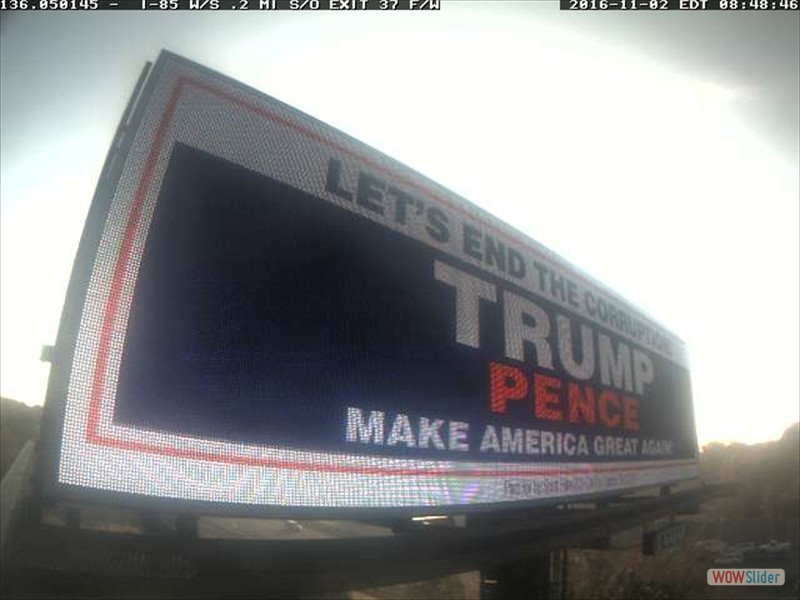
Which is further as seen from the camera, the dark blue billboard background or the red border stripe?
the dark blue billboard background

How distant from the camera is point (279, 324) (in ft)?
5.53

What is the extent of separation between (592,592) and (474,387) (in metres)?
11.3

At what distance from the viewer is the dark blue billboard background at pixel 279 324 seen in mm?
1404

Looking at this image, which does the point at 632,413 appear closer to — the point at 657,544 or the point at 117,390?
the point at 657,544

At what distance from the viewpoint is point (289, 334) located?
5.61 feet

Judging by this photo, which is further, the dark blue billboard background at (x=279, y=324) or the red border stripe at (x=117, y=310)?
the dark blue billboard background at (x=279, y=324)

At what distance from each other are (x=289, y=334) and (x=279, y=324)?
0.06 metres

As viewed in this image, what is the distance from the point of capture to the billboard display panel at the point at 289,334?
1.32 metres

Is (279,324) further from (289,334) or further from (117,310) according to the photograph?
(117,310)

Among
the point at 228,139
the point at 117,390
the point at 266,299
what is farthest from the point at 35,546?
the point at 228,139

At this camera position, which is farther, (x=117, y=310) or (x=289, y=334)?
(x=289, y=334)

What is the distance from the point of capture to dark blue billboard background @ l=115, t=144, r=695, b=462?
4.61ft

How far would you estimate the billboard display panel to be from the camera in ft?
Result: 4.34

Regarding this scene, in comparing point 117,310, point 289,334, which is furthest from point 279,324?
point 117,310
